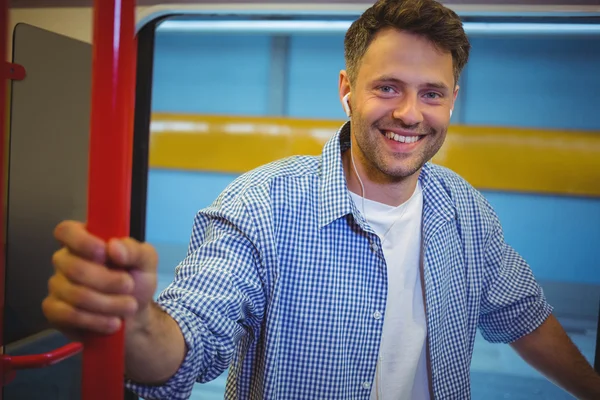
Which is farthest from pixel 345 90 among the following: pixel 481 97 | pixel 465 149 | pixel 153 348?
pixel 481 97

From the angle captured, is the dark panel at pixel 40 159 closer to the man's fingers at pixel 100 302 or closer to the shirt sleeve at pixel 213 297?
the shirt sleeve at pixel 213 297

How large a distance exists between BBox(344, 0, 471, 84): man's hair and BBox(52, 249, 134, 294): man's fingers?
1.04 metres

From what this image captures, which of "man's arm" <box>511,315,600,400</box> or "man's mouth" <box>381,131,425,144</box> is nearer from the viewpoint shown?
"man's mouth" <box>381,131,425,144</box>

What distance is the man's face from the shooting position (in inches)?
52.0

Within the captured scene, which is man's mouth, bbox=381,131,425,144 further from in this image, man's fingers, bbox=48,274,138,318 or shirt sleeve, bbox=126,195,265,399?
man's fingers, bbox=48,274,138,318

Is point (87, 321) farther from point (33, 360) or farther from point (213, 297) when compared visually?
point (33, 360)

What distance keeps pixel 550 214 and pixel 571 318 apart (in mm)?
503

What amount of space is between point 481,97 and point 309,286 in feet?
8.69

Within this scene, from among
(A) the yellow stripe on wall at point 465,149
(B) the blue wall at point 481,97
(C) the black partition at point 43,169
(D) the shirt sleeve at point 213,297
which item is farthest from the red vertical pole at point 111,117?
(B) the blue wall at point 481,97

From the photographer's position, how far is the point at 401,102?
1340mm

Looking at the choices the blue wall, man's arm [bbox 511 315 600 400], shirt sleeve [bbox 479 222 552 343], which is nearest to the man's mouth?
shirt sleeve [bbox 479 222 552 343]

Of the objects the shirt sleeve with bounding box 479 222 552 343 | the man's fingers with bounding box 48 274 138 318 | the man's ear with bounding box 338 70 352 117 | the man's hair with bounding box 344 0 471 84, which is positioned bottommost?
the shirt sleeve with bounding box 479 222 552 343

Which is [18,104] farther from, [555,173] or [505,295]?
[555,173]

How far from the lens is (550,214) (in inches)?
105
